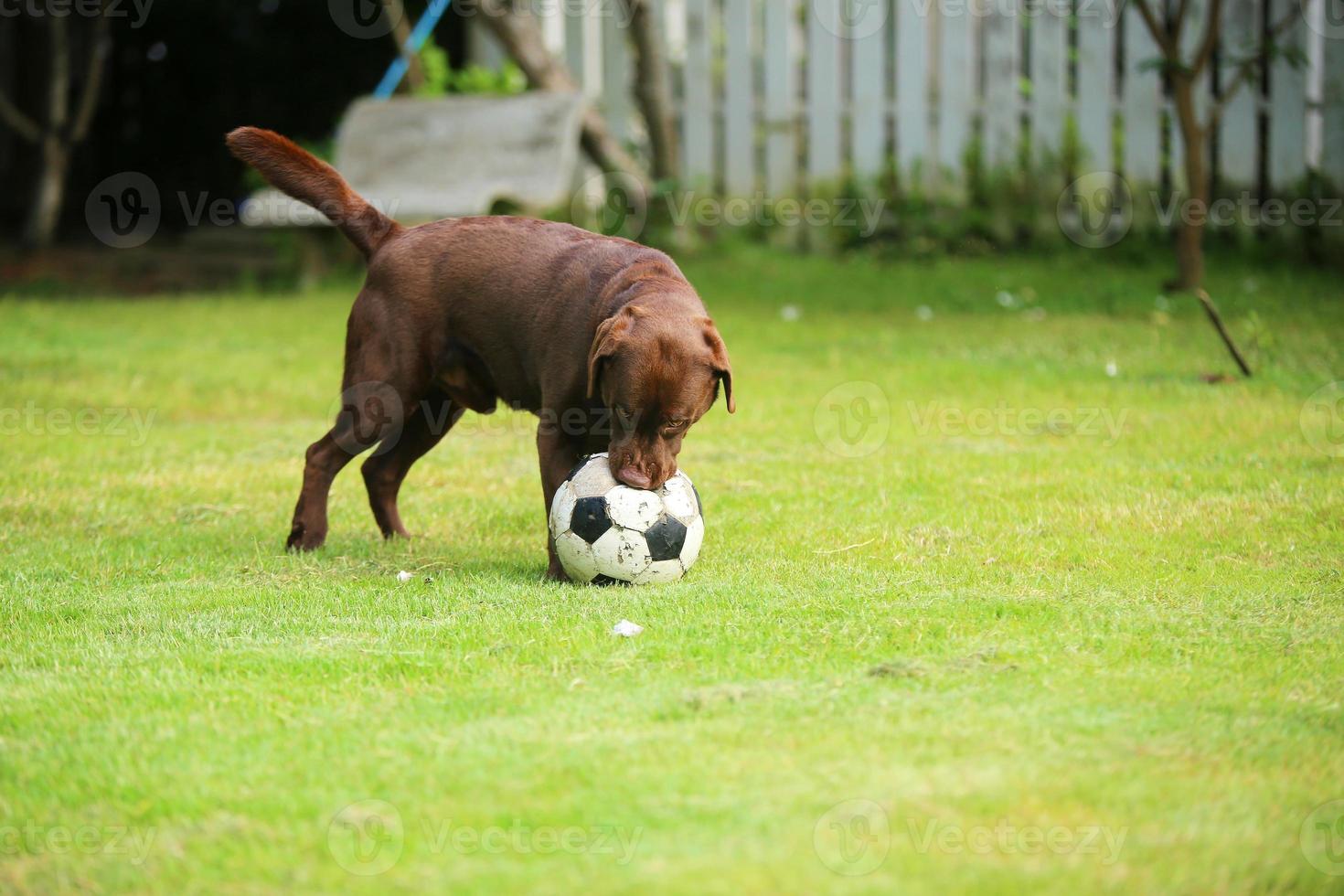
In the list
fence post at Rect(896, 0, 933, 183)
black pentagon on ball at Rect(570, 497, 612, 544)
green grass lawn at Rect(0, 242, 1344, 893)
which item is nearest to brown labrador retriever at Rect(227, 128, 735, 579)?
black pentagon on ball at Rect(570, 497, 612, 544)

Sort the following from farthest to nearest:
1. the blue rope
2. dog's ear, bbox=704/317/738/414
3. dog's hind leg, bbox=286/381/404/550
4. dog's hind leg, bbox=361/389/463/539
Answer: the blue rope
dog's hind leg, bbox=361/389/463/539
dog's hind leg, bbox=286/381/404/550
dog's ear, bbox=704/317/738/414

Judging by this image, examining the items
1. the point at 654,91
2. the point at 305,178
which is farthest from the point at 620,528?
the point at 654,91

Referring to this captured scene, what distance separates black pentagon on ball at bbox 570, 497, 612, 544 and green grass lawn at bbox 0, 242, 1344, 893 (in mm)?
179

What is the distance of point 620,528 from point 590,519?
10cm

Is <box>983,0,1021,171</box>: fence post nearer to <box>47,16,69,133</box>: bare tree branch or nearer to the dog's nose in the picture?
<box>47,16,69,133</box>: bare tree branch

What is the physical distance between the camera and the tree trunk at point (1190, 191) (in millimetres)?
9719

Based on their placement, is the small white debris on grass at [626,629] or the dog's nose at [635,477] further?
the dog's nose at [635,477]

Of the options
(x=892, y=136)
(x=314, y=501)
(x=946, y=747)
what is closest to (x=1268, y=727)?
(x=946, y=747)

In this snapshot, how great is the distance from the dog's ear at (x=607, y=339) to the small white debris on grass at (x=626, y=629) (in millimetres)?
806

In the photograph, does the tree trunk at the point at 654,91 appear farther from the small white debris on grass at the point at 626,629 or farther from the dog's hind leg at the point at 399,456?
the small white debris on grass at the point at 626,629

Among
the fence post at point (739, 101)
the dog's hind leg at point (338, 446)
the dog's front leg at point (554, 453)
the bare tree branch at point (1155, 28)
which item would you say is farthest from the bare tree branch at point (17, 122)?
the dog's front leg at point (554, 453)

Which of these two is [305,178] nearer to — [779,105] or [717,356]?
[717,356]

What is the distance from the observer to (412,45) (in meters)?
13.9

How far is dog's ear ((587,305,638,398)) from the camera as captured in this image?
431 centimetres
